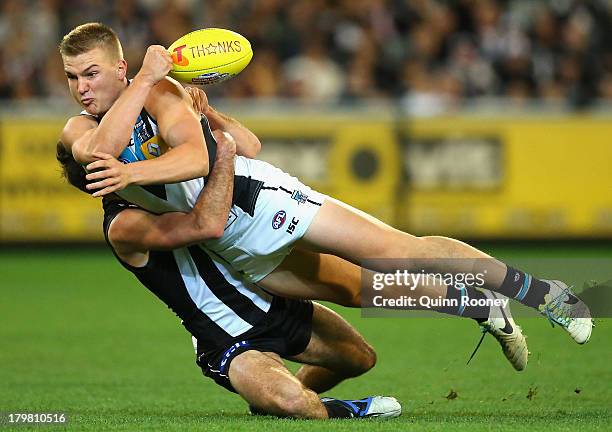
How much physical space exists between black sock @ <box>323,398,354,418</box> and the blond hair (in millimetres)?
1947

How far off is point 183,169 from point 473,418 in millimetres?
1838

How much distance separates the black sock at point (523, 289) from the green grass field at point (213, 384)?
1.37ft

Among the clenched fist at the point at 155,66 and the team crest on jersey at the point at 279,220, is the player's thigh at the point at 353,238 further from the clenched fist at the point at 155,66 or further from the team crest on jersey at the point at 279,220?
the clenched fist at the point at 155,66

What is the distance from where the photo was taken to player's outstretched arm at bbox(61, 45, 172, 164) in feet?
16.5

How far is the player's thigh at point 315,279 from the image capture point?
225 inches

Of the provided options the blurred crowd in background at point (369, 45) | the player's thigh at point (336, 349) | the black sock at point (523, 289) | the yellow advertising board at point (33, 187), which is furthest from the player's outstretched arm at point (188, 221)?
the blurred crowd in background at point (369, 45)

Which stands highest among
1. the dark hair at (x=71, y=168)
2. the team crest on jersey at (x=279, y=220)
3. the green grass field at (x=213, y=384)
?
the dark hair at (x=71, y=168)

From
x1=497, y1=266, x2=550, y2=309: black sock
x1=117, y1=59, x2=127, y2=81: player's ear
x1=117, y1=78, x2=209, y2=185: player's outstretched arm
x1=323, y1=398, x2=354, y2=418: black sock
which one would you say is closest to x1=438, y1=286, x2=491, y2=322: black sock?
x1=497, y1=266, x2=550, y2=309: black sock

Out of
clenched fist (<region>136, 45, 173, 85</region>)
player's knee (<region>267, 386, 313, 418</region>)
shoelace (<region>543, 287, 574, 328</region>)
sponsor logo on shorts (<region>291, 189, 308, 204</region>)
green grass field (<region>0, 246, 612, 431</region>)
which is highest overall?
clenched fist (<region>136, 45, 173, 85</region>)

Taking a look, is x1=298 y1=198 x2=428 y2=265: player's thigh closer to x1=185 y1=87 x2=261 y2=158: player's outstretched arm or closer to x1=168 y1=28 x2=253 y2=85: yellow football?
x1=185 y1=87 x2=261 y2=158: player's outstretched arm

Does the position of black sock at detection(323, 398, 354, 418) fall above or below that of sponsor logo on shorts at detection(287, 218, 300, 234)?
below

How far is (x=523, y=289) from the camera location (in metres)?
5.54

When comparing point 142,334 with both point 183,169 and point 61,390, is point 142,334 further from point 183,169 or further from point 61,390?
point 183,169

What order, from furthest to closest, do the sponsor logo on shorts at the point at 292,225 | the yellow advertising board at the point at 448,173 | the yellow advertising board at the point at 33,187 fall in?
the yellow advertising board at the point at 448,173
the yellow advertising board at the point at 33,187
the sponsor logo on shorts at the point at 292,225
